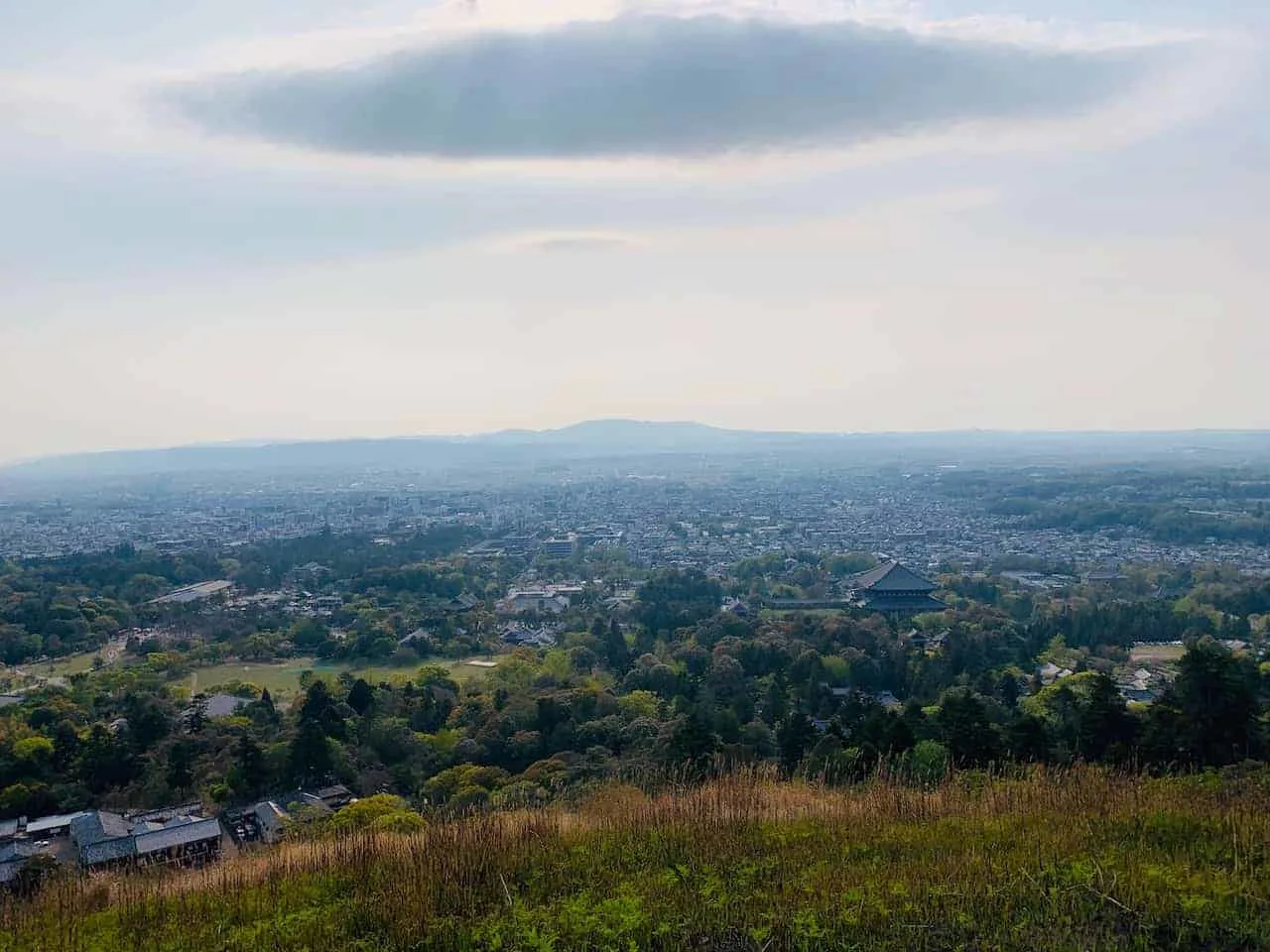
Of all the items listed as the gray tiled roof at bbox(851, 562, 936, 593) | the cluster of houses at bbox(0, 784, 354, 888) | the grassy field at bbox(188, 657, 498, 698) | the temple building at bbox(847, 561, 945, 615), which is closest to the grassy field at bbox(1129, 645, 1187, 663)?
the temple building at bbox(847, 561, 945, 615)

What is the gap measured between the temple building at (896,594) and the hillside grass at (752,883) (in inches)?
798

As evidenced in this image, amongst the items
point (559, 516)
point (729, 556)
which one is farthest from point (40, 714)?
point (559, 516)

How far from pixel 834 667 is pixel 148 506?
6550cm

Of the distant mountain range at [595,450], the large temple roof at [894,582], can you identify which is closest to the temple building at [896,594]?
the large temple roof at [894,582]

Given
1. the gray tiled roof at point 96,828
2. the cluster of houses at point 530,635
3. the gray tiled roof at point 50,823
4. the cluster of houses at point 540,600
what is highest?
the gray tiled roof at point 96,828

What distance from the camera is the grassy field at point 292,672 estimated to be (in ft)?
64.0

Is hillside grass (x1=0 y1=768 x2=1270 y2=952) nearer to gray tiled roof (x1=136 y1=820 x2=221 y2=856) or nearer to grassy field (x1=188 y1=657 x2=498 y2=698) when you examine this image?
gray tiled roof (x1=136 y1=820 x2=221 y2=856)

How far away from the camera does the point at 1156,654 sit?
19766 mm

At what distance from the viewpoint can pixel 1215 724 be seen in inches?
311

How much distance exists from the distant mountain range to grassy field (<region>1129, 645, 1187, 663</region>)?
7399 centimetres

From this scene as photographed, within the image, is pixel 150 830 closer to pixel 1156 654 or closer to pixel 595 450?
pixel 1156 654

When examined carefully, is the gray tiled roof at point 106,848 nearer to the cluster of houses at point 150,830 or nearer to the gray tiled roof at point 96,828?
the cluster of houses at point 150,830

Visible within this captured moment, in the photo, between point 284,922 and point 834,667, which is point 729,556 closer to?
point 834,667

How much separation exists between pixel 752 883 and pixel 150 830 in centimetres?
865
